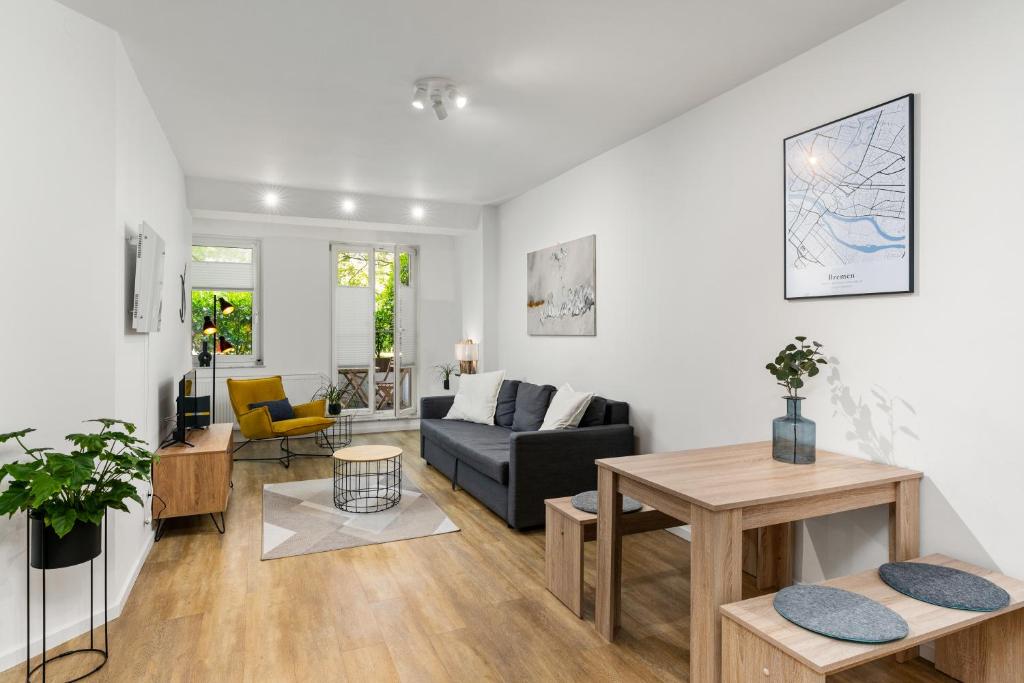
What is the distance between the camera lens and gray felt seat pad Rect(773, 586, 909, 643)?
157cm

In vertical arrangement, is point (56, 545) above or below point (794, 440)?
below

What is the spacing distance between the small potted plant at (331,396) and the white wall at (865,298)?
357 cm

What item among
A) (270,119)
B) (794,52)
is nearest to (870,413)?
(794,52)

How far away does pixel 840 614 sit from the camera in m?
1.68

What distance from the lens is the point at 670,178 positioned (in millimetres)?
3682

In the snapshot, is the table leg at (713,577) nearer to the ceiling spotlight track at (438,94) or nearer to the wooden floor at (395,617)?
the wooden floor at (395,617)

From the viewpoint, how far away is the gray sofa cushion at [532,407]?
14.9ft

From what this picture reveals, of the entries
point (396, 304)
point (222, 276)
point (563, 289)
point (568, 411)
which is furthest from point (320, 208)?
point (568, 411)

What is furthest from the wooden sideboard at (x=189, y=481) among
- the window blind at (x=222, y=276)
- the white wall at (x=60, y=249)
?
the window blind at (x=222, y=276)

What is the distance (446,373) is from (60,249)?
4902mm

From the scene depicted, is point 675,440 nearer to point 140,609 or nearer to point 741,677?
point 741,677

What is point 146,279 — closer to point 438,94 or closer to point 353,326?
point 438,94

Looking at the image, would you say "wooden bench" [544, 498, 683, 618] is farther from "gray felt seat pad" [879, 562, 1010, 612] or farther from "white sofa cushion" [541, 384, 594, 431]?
"white sofa cushion" [541, 384, 594, 431]

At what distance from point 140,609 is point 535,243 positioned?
403 centimetres
